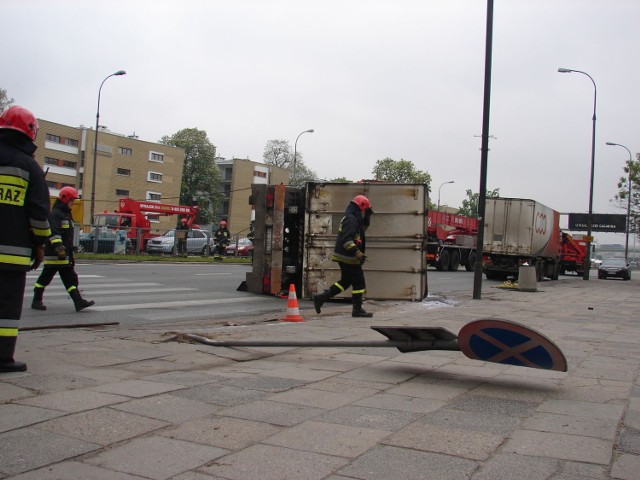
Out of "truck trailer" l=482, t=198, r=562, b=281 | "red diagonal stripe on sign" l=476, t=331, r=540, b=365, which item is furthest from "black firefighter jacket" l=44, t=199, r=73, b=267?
"truck trailer" l=482, t=198, r=562, b=281

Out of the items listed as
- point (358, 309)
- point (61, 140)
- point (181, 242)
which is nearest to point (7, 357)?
point (358, 309)

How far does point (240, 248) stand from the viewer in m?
36.1

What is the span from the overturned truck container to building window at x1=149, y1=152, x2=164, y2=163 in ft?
195

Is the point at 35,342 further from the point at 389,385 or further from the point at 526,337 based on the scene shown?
the point at 526,337

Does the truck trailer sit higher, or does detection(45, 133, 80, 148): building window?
detection(45, 133, 80, 148): building window

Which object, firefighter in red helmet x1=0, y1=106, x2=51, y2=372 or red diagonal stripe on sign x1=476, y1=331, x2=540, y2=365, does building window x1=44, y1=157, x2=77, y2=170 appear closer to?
firefighter in red helmet x1=0, y1=106, x2=51, y2=372

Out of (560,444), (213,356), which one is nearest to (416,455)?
(560,444)

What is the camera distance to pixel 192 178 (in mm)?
75688

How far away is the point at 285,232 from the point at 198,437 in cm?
900

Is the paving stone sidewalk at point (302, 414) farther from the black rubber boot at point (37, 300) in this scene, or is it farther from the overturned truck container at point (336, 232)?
the overturned truck container at point (336, 232)

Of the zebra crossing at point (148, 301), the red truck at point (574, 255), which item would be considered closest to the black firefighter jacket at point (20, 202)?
the zebra crossing at point (148, 301)

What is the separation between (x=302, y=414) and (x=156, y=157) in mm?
68382

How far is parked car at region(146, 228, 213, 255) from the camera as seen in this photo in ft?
95.1

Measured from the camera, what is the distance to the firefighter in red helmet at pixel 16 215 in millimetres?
4672
